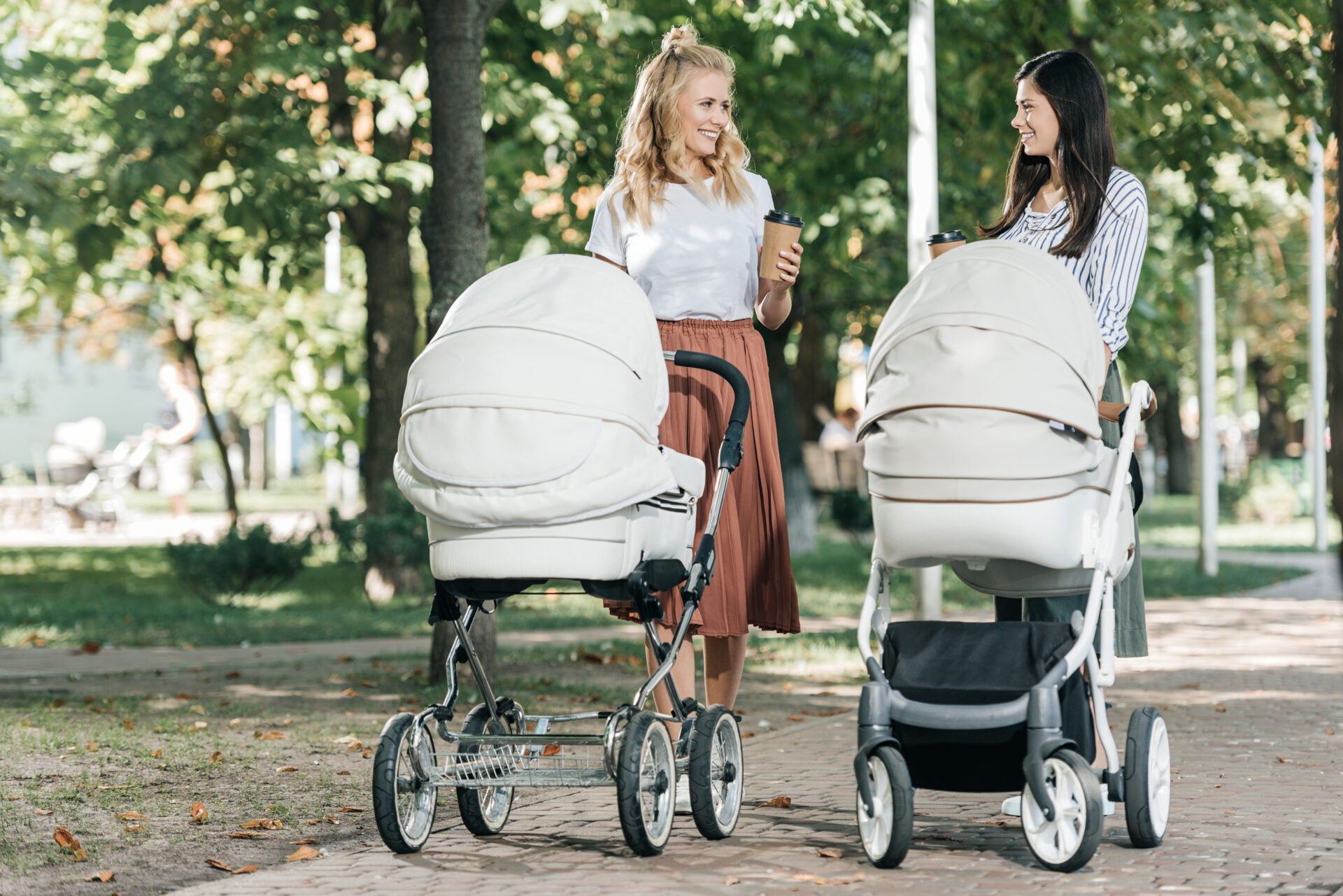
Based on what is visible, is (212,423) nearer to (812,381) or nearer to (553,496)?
(812,381)

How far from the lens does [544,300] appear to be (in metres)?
4.41

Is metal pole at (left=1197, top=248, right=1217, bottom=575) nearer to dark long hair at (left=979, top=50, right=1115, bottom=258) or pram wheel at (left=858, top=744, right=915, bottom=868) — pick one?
dark long hair at (left=979, top=50, right=1115, bottom=258)

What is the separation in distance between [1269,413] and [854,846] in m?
38.3

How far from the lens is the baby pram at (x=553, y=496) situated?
13.9ft

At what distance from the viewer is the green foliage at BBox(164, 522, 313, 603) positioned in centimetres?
1349

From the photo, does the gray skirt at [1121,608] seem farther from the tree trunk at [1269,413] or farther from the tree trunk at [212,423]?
the tree trunk at [1269,413]

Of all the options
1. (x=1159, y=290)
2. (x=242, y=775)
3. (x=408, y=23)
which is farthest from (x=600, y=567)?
(x=1159, y=290)

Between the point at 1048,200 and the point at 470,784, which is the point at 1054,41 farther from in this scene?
the point at 470,784

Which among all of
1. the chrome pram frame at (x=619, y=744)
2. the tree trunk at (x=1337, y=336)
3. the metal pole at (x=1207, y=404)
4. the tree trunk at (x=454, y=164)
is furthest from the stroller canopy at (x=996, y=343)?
the metal pole at (x=1207, y=404)

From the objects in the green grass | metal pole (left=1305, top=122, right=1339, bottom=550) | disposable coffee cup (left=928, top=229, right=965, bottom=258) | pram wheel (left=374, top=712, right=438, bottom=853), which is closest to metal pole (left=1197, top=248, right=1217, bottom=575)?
the green grass

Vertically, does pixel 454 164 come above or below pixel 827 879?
above

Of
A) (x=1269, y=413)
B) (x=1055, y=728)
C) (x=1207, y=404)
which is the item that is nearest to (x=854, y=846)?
(x=1055, y=728)

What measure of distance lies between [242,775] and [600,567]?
7.77 ft

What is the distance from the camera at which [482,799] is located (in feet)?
16.0
